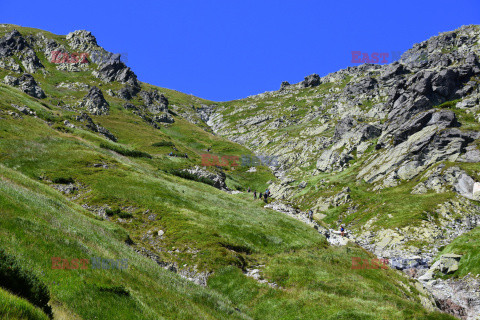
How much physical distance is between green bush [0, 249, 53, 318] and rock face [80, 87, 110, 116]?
520 ft

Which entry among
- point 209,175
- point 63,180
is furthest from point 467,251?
point 209,175

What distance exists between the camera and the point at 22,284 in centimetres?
850

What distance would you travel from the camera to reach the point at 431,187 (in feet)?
210

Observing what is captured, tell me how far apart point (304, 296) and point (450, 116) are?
84.3 metres

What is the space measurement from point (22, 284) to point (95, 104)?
16568cm

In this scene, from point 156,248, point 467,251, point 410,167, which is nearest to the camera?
point 156,248

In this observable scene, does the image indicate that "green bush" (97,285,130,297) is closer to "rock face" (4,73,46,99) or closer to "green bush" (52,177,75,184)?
"green bush" (52,177,75,184)

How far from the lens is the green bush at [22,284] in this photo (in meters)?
8.23

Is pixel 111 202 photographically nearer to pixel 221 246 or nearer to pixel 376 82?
pixel 221 246

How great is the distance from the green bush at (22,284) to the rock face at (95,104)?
158564 millimetres

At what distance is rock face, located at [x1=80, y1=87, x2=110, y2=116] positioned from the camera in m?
151

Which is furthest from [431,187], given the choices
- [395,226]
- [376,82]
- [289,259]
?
[376,82]

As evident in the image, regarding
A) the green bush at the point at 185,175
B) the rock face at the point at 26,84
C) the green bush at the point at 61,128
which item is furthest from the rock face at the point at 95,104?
the green bush at the point at 185,175

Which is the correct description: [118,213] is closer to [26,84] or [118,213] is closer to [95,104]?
[95,104]
